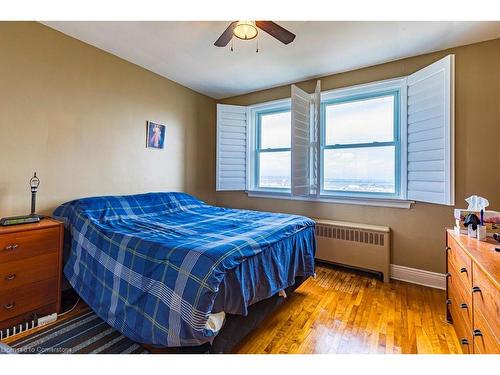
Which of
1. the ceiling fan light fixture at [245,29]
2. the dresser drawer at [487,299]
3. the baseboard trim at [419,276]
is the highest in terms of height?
the ceiling fan light fixture at [245,29]

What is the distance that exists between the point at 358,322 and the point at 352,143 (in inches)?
81.8

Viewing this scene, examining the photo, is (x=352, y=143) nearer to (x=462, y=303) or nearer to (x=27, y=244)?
(x=462, y=303)

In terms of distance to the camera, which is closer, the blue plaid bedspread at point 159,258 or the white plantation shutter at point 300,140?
the blue plaid bedspread at point 159,258

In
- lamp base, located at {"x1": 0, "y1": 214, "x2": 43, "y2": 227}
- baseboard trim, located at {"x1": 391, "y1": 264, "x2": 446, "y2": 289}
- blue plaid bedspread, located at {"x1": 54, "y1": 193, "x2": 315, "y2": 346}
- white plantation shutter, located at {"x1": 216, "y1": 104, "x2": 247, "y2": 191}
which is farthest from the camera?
white plantation shutter, located at {"x1": 216, "y1": 104, "x2": 247, "y2": 191}

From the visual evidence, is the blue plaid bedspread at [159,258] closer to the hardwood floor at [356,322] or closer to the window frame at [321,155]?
the hardwood floor at [356,322]

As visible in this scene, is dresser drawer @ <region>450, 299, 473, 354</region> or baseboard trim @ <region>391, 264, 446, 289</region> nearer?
dresser drawer @ <region>450, 299, 473, 354</region>

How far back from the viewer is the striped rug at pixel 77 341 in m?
1.49

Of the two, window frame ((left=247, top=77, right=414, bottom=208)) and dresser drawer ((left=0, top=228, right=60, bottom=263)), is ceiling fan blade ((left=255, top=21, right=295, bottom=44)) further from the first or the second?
dresser drawer ((left=0, top=228, right=60, bottom=263))

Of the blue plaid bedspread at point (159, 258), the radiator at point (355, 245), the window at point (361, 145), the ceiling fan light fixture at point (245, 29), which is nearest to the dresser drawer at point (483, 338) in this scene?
the blue plaid bedspread at point (159, 258)

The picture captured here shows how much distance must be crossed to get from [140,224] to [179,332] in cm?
113

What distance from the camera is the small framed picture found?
3.00 meters

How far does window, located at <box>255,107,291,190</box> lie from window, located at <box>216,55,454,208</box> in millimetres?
16

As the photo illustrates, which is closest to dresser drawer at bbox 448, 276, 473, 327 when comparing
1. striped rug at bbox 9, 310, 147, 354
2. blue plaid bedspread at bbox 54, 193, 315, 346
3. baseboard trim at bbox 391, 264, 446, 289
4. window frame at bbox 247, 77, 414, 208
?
baseboard trim at bbox 391, 264, 446, 289

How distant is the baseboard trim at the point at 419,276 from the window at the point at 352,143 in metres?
0.73
